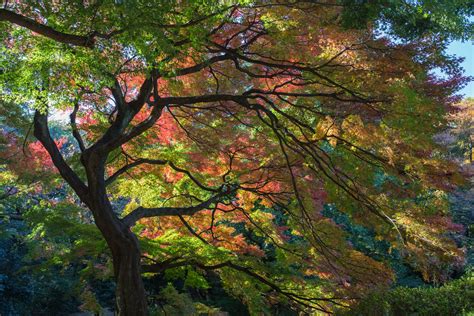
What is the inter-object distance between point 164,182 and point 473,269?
31.3 ft

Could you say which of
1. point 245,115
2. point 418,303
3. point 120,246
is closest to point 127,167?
point 120,246

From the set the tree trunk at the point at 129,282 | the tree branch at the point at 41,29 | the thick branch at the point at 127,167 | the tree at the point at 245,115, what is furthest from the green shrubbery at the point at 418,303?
the tree branch at the point at 41,29

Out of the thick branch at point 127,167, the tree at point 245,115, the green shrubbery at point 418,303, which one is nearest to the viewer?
the tree at point 245,115

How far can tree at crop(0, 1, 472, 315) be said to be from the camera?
3615mm

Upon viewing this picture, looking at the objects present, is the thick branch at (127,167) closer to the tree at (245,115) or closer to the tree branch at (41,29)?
the tree at (245,115)

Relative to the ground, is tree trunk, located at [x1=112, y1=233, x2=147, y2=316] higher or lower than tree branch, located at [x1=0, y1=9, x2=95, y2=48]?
lower

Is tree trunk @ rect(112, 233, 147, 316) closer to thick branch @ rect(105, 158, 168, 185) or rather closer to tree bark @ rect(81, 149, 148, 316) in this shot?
tree bark @ rect(81, 149, 148, 316)

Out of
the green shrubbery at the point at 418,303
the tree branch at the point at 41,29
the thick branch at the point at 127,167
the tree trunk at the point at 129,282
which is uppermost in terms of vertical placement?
the thick branch at the point at 127,167

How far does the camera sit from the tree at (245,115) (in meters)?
3.62

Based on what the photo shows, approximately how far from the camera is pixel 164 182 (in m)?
7.38

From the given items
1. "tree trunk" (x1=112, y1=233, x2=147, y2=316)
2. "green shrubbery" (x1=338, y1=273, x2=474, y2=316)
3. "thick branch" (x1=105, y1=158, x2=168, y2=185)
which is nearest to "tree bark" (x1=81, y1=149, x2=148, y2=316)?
"tree trunk" (x1=112, y1=233, x2=147, y2=316)

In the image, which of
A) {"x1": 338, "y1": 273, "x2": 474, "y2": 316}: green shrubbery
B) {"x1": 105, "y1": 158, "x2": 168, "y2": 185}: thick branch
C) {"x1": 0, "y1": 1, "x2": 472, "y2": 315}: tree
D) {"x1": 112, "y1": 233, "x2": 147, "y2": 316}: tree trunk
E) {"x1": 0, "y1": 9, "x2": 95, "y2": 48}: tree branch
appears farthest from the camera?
{"x1": 338, "y1": 273, "x2": 474, "y2": 316}: green shrubbery

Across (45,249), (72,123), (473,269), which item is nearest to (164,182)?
(72,123)

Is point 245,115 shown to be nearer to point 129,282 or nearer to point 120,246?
point 120,246
